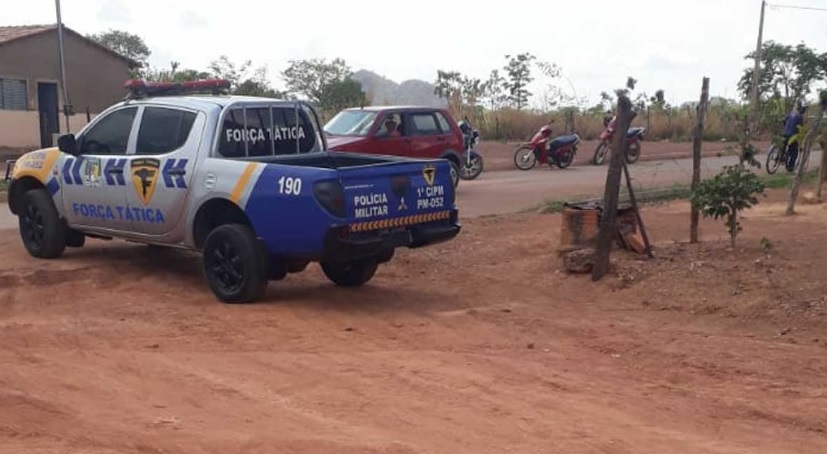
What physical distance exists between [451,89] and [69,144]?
98.9 ft

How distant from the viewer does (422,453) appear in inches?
186

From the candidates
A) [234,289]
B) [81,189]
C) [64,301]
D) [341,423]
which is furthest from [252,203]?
[341,423]

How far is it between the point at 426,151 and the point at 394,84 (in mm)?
105924

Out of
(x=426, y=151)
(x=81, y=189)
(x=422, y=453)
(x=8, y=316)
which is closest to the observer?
(x=422, y=453)

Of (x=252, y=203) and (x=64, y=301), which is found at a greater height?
(x=252, y=203)

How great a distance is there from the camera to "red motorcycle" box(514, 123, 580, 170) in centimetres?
2461

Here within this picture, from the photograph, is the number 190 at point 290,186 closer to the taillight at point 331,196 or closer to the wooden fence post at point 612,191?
the taillight at point 331,196

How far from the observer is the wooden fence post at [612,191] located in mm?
9117

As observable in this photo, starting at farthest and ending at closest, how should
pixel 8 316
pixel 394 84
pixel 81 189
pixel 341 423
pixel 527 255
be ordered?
pixel 394 84, pixel 527 255, pixel 81 189, pixel 8 316, pixel 341 423

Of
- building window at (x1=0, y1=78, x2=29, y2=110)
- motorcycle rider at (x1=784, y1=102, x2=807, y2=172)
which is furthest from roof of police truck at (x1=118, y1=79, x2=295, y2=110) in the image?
building window at (x1=0, y1=78, x2=29, y2=110)

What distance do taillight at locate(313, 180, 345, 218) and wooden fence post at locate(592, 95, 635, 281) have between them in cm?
272

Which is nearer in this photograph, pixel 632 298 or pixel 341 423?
pixel 341 423

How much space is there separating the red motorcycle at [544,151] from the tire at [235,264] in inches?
666

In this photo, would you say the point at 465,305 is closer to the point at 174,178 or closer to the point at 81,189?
the point at 174,178
